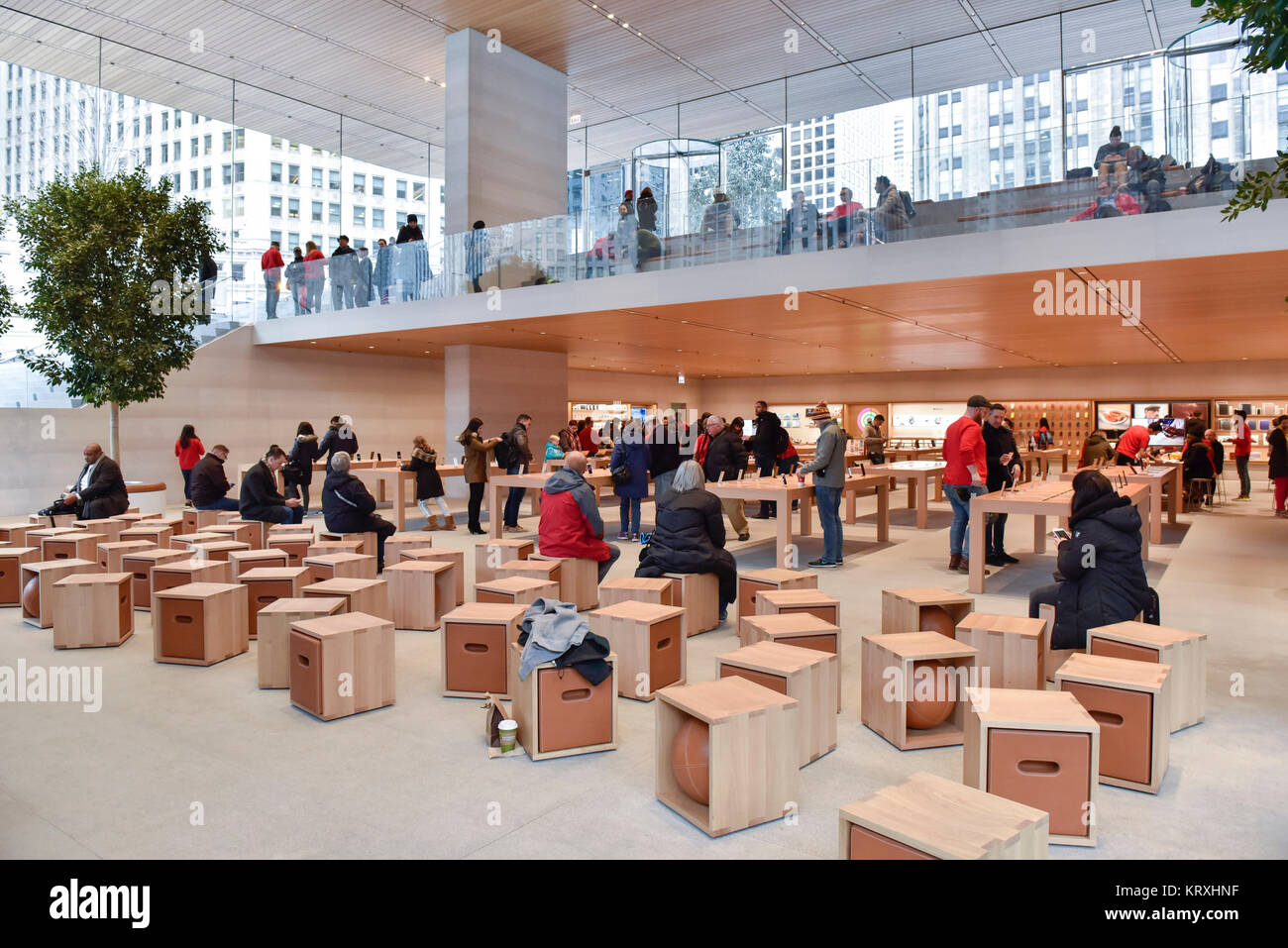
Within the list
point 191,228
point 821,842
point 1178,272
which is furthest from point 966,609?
point 191,228

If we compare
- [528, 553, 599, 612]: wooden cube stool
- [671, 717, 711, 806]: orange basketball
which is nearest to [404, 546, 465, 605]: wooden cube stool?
[528, 553, 599, 612]: wooden cube stool

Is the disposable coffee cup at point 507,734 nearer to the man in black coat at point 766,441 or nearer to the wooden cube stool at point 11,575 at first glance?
the wooden cube stool at point 11,575

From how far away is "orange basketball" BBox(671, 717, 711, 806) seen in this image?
129 inches

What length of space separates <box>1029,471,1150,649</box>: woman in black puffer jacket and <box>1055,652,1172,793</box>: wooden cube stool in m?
1.13

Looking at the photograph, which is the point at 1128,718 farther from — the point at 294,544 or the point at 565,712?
the point at 294,544

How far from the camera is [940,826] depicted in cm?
251

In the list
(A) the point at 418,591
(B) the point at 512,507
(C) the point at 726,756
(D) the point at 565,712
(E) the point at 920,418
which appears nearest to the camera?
(C) the point at 726,756

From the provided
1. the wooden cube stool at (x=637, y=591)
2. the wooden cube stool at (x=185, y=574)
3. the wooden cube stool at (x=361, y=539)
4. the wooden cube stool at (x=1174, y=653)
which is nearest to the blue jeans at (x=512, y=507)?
the wooden cube stool at (x=361, y=539)

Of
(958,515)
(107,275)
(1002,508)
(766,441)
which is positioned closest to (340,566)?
(1002,508)

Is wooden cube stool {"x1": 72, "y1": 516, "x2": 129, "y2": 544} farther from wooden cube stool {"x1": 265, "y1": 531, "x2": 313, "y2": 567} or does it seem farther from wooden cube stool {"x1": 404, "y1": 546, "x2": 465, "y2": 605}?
wooden cube stool {"x1": 404, "y1": 546, "x2": 465, "y2": 605}

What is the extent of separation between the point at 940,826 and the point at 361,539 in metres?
6.38

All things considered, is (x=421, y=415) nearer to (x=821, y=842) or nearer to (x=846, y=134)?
(x=846, y=134)
